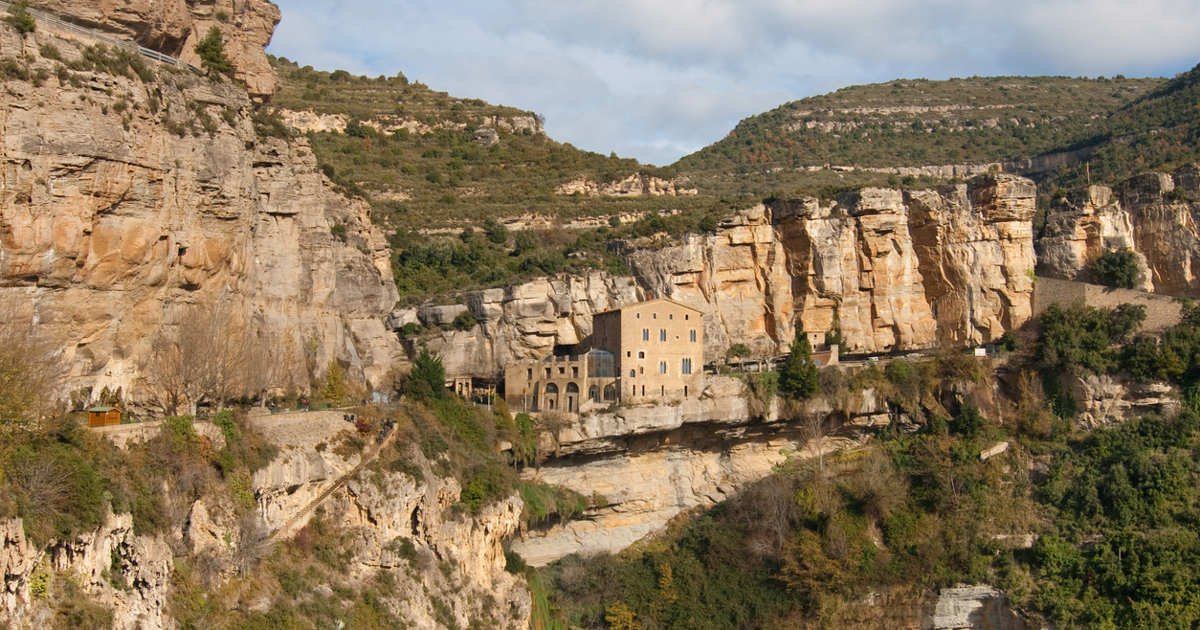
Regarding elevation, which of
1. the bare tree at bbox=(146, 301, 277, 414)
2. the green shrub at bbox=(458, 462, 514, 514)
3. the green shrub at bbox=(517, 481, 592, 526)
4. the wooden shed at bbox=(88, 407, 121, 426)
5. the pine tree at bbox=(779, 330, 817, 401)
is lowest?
the green shrub at bbox=(517, 481, 592, 526)

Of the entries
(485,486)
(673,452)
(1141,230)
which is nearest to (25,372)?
(485,486)

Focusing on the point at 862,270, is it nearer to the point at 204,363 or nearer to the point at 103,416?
the point at 204,363

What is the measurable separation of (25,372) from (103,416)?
3604 mm

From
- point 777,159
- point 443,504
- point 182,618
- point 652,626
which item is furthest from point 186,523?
point 777,159

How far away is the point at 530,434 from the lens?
42312 mm

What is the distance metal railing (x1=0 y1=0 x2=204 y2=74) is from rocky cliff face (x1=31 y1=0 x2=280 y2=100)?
0.22 metres

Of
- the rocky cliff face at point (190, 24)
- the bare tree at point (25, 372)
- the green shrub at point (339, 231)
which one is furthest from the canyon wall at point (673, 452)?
the bare tree at point (25, 372)

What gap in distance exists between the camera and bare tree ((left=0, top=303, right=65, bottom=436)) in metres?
23.2

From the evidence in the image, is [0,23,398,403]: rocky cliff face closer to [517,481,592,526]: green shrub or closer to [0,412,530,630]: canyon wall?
[0,412,530,630]: canyon wall

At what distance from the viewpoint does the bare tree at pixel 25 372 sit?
2324 cm

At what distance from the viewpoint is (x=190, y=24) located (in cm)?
3438

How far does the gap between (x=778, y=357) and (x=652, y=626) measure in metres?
13.3

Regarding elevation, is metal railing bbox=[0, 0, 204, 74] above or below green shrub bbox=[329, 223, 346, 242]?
above

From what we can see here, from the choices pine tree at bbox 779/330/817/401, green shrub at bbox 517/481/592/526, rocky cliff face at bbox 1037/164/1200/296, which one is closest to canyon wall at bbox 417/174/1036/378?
rocky cliff face at bbox 1037/164/1200/296
